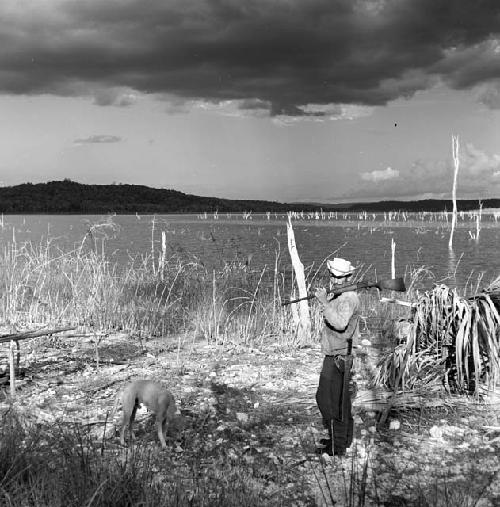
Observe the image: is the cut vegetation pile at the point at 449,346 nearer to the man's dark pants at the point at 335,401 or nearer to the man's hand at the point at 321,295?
the man's dark pants at the point at 335,401

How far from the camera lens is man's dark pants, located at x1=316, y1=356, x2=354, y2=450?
6.27 meters

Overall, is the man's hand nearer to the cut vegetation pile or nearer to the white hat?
the white hat

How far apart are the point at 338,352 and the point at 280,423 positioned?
5.15 ft

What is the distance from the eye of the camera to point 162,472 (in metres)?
5.65

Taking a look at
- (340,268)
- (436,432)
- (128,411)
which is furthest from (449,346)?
(128,411)

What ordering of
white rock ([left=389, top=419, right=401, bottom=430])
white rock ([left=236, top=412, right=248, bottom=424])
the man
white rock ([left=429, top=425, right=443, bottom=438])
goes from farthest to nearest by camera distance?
1. white rock ([left=236, top=412, right=248, bottom=424])
2. white rock ([left=389, top=419, right=401, bottom=430])
3. white rock ([left=429, top=425, right=443, bottom=438])
4. the man

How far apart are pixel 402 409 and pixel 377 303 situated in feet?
41.4

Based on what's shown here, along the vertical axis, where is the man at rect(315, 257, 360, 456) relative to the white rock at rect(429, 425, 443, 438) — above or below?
above

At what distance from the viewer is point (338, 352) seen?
6.27 meters

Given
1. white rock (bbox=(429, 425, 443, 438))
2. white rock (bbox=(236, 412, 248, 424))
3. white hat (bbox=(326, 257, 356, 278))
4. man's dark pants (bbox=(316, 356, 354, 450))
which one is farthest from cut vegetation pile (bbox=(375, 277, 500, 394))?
white hat (bbox=(326, 257, 356, 278))

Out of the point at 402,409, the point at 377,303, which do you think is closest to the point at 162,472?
the point at 402,409

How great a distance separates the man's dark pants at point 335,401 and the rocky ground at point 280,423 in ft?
0.66

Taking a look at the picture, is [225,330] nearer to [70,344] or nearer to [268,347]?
[268,347]

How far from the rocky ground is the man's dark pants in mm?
202
